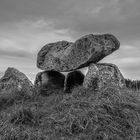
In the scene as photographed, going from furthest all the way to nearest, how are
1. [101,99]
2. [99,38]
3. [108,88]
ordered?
[99,38]
[108,88]
[101,99]

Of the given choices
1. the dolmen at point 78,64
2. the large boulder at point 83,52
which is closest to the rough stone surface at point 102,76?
the dolmen at point 78,64

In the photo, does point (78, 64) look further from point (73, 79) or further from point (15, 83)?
point (15, 83)

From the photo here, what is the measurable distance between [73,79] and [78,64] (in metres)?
1.11

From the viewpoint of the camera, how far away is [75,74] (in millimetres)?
12719

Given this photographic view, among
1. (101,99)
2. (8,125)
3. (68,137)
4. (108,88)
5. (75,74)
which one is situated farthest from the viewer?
(75,74)

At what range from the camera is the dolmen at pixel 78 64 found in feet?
36.4

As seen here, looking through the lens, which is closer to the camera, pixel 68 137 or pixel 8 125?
pixel 68 137

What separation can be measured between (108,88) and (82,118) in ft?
6.62

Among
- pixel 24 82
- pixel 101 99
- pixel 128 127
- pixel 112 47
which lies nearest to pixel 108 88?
pixel 101 99

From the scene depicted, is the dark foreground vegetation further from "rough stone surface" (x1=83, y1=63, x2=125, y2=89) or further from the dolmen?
the dolmen

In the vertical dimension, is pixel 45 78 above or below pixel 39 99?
above

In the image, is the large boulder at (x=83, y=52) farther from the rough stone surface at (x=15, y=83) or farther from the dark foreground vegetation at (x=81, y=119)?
the dark foreground vegetation at (x=81, y=119)

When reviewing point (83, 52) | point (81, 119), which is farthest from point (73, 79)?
point (81, 119)

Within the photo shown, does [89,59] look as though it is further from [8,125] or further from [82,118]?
[8,125]
